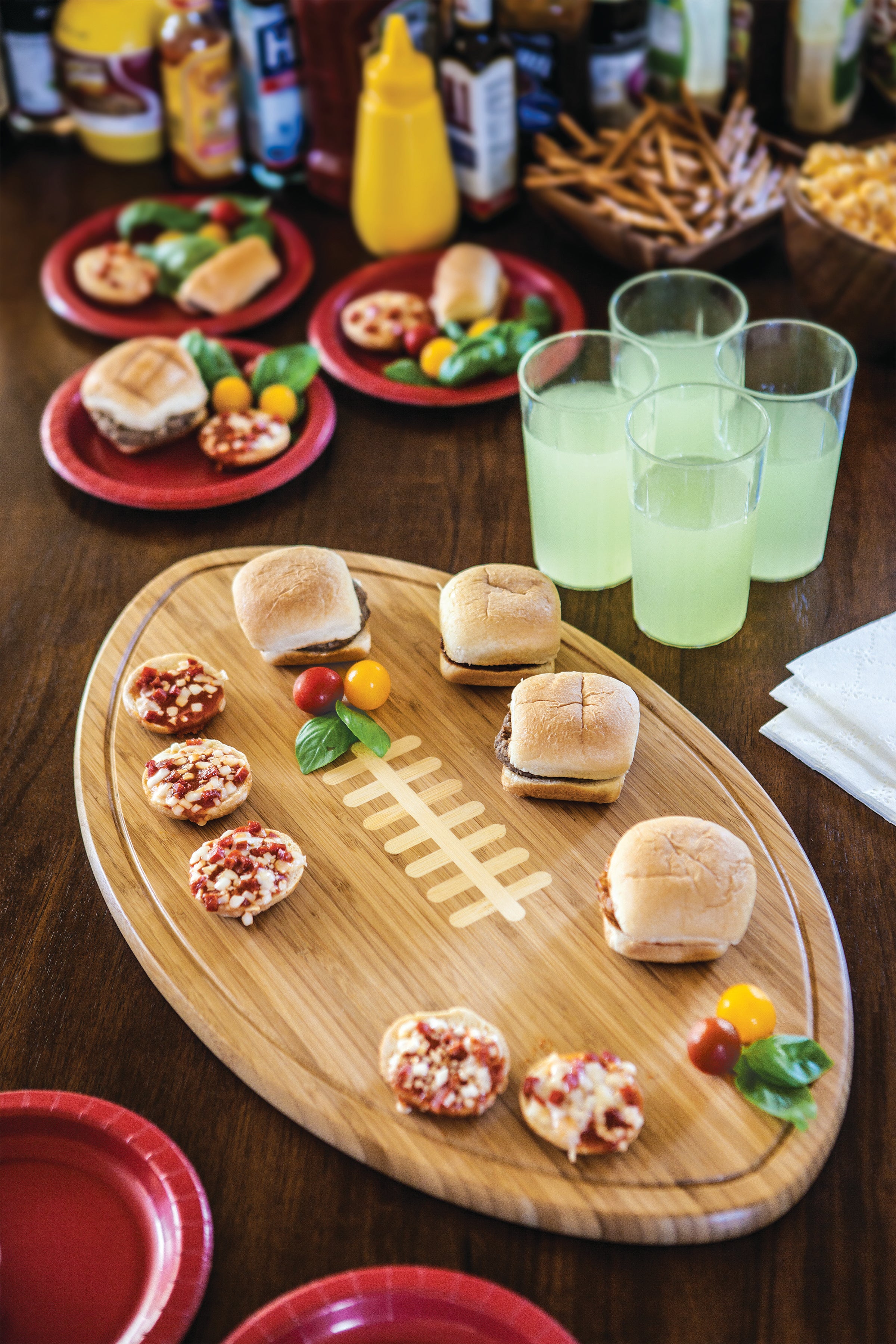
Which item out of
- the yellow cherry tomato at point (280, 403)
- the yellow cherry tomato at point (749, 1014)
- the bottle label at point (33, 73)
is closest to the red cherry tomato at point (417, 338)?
the yellow cherry tomato at point (280, 403)

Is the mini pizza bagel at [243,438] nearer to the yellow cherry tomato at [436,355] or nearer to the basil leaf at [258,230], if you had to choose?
the yellow cherry tomato at [436,355]

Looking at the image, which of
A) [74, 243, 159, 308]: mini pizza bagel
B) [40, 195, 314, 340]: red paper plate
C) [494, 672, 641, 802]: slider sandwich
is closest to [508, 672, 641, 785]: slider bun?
[494, 672, 641, 802]: slider sandwich

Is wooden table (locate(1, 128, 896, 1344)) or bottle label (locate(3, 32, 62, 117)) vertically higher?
bottle label (locate(3, 32, 62, 117))

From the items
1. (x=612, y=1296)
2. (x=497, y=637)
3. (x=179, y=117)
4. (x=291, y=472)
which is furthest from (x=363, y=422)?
(x=612, y=1296)

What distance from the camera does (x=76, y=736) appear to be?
1.46 m

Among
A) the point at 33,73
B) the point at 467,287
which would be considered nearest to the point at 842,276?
the point at 467,287

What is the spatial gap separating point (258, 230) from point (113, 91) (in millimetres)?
506

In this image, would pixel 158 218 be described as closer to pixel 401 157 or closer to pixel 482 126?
pixel 401 157

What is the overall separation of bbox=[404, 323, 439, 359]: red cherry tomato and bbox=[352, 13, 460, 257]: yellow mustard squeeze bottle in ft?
1.01

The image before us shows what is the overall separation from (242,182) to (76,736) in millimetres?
1527

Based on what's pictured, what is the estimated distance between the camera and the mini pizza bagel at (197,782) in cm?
133

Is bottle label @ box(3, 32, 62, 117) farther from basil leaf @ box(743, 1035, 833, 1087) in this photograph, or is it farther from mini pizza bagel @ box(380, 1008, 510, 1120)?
basil leaf @ box(743, 1035, 833, 1087)

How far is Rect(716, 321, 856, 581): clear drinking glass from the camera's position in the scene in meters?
1.48

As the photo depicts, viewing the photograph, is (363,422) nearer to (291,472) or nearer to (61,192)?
(291,472)
